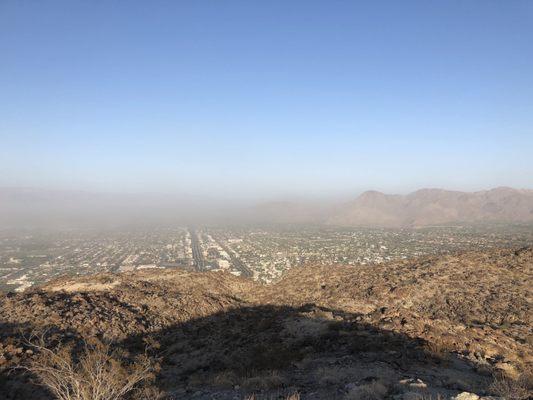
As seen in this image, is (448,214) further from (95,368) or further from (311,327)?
(95,368)

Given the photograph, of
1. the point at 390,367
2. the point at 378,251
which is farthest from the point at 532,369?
the point at 378,251

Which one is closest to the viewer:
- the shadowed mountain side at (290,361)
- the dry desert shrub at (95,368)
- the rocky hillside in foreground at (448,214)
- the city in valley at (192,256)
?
the shadowed mountain side at (290,361)

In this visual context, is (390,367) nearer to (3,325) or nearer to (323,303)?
(323,303)

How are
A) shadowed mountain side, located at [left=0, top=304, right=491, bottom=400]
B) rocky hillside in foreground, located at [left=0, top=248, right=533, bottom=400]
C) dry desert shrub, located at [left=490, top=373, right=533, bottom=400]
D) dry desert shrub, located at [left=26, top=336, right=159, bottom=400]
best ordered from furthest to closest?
rocky hillside in foreground, located at [left=0, top=248, right=533, bottom=400], dry desert shrub, located at [left=26, top=336, right=159, bottom=400], shadowed mountain side, located at [left=0, top=304, right=491, bottom=400], dry desert shrub, located at [left=490, top=373, right=533, bottom=400]

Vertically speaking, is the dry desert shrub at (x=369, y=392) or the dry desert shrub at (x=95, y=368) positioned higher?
the dry desert shrub at (x=369, y=392)

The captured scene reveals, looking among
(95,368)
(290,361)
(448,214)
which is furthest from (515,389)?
(448,214)

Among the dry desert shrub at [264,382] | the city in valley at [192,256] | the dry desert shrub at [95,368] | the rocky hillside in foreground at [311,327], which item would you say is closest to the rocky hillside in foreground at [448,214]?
the city in valley at [192,256]

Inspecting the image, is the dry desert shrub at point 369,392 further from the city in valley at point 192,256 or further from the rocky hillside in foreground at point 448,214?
the rocky hillside in foreground at point 448,214

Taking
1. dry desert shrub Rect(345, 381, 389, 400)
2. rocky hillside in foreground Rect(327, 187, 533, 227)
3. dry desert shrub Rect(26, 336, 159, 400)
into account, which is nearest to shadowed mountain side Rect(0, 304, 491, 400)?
dry desert shrub Rect(345, 381, 389, 400)

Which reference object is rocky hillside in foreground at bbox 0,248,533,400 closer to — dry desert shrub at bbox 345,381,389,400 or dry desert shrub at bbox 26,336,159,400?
dry desert shrub at bbox 345,381,389,400
